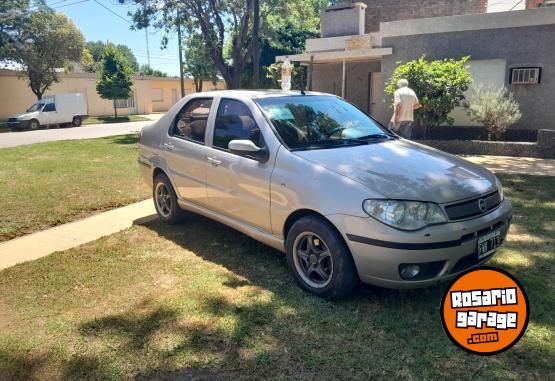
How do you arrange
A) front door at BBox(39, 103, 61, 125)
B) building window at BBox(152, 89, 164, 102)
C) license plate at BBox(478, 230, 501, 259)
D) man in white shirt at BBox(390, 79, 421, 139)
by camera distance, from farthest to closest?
1. building window at BBox(152, 89, 164, 102)
2. front door at BBox(39, 103, 61, 125)
3. man in white shirt at BBox(390, 79, 421, 139)
4. license plate at BBox(478, 230, 501, 259)

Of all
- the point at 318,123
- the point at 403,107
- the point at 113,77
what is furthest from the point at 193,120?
the point at 113,77

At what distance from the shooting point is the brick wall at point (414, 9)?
67.0 feet

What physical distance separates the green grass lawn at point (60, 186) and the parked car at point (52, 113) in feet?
43.9

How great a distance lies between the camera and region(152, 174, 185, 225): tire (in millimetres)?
5469

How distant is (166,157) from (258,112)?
1.61 meters

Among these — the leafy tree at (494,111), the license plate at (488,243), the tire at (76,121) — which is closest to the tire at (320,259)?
the license plate at (488,243)

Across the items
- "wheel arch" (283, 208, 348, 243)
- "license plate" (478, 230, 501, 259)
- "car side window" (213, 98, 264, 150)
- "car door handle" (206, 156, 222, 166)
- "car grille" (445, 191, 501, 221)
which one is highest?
"car side window" (213, 98, 264, 150)

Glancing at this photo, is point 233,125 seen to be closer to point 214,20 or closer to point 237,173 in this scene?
point 237,173

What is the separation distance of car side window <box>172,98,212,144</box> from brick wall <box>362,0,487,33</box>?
18563 mm

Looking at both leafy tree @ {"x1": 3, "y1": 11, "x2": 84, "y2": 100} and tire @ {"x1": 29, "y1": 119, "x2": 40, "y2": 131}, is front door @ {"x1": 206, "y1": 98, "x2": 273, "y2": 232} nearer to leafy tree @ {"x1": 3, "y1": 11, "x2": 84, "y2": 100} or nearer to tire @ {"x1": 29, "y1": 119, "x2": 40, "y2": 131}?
tire @ {"x1": 29, "y1": 119, "x2": 40, "y2": 131}

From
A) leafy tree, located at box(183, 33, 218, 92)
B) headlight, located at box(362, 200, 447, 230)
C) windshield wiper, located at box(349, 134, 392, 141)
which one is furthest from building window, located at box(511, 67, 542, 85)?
leafy tree, located at box(183, 33, 218, 92)

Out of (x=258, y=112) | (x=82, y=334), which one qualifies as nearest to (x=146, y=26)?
(x=258, y=112)

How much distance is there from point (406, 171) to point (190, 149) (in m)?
2.42

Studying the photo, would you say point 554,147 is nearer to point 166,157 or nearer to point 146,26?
point 166,157
